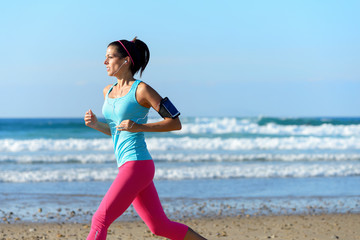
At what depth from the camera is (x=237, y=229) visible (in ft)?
21.8

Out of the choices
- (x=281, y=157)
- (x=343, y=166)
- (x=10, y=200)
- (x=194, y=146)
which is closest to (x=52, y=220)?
(x=10, y=200)

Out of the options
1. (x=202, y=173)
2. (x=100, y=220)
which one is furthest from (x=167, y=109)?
(x=202, y=173)

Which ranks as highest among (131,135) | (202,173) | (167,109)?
(167,109)

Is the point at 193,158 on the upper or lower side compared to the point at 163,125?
lower

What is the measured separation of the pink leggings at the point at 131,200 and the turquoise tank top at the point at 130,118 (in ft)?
0.19

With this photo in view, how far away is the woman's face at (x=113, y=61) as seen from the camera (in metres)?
3.53

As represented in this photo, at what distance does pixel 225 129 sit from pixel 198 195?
23.7m

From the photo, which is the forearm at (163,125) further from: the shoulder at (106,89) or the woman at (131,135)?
the shoulder at (106,89)

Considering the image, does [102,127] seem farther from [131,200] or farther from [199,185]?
[199,185]

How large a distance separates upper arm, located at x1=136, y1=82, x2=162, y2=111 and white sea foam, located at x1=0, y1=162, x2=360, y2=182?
8.02 metres

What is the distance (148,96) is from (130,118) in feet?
0.72

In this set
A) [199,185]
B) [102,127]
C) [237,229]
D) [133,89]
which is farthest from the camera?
[199,185]

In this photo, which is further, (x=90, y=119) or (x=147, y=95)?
(x=90, y=119)

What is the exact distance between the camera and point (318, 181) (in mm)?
11195
